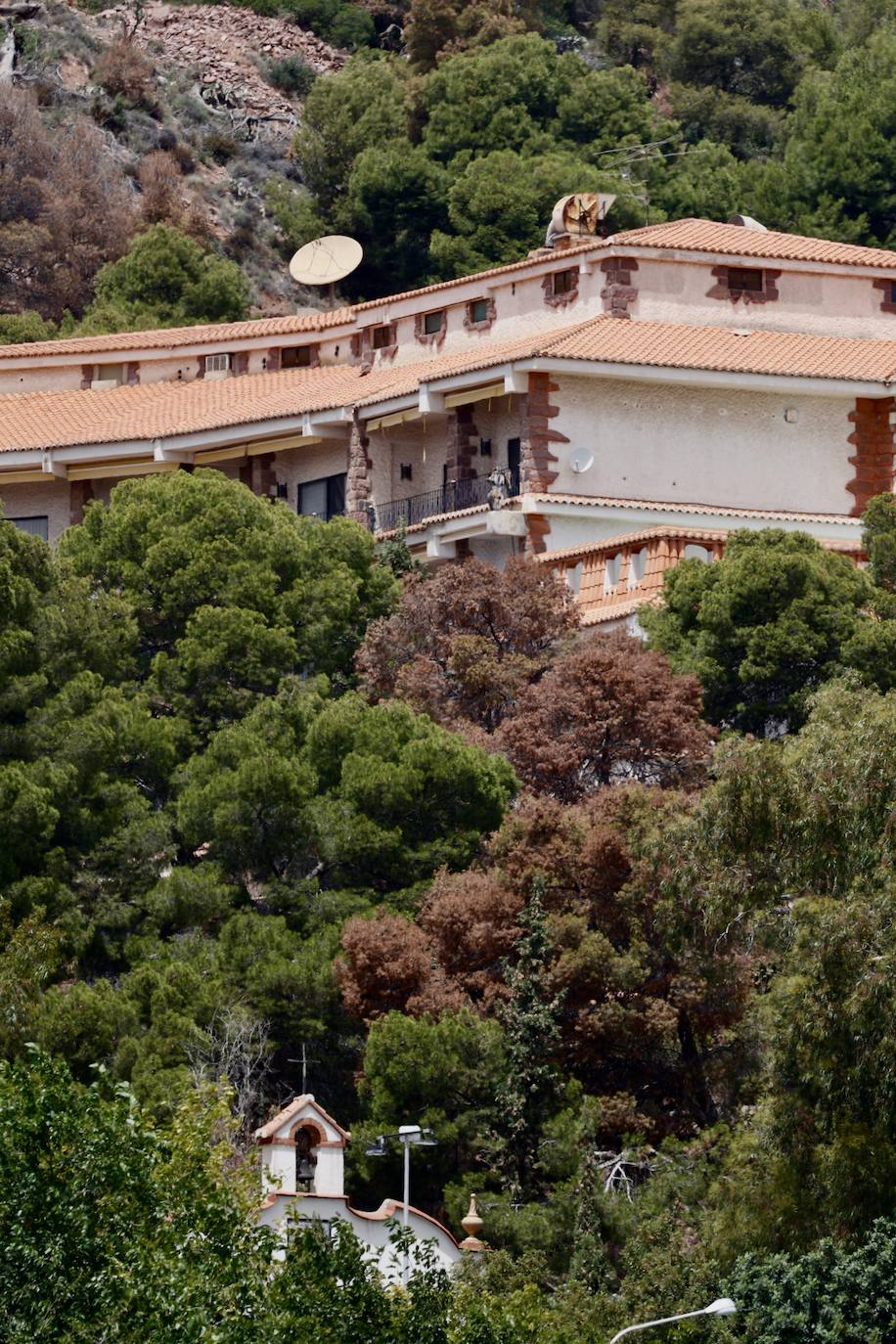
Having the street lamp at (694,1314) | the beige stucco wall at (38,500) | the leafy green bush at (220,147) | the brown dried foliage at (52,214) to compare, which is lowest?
the street lamp at (694,1314)

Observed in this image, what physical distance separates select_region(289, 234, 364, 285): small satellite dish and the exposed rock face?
26.2 m

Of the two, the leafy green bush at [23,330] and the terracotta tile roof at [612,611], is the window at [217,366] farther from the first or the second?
the terracotta tile roof at [612,611]

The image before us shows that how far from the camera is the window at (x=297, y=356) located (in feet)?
232

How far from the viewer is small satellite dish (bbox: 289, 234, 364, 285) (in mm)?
77500

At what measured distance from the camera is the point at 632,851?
4291 centimetres

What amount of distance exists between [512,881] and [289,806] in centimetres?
491

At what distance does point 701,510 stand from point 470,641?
7.73 metres

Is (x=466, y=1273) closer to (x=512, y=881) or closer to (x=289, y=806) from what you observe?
(x=512, y=881)

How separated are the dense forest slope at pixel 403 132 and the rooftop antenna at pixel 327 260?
5.16 m

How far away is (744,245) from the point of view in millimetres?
65250

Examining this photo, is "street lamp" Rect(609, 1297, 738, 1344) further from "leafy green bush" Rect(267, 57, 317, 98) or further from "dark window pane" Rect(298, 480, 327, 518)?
"leafy green bush" Rect(267, 57, 317, 98)

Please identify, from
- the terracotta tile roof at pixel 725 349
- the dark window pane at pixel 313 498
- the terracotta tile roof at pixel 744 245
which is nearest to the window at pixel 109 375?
the dark window pane at pixel 313 498

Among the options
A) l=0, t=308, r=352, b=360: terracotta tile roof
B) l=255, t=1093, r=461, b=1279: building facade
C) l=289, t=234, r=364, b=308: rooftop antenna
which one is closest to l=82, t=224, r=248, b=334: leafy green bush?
l=289, t=234, r=364, b=308: rooftop antenna

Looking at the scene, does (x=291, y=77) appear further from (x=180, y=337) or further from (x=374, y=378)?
(x=374, y=378)
